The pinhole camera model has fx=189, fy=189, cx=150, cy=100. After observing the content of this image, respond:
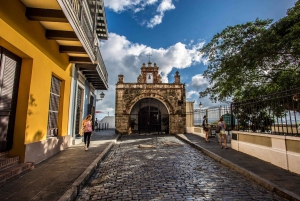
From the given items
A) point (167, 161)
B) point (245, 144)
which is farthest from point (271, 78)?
point (167, 161)

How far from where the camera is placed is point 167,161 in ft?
21.2

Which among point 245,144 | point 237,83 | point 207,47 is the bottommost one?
point 245,144

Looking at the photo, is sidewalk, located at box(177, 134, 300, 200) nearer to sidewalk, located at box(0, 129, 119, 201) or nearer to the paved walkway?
the paved walkway

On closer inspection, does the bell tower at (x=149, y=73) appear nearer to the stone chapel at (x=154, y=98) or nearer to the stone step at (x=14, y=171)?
the stone chapel at (x=154, y=98)

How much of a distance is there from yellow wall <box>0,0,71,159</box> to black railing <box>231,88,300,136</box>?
22.0 ft

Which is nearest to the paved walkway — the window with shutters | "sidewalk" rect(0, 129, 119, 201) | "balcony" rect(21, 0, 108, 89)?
"sidewalk" rect(0, 129, 119, 201)

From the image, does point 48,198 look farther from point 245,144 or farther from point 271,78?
point 271,78

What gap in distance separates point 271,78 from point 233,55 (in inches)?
84.8

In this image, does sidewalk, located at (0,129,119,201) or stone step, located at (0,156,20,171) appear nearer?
sidewalk, located at (0,129,119,201)

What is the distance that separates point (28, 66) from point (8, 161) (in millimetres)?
2475

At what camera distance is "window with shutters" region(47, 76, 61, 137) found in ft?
22.8

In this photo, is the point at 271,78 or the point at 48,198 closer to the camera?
the point at 48,198

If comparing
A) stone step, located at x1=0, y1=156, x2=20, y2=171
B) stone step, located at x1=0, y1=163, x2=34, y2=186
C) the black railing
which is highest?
the black railing

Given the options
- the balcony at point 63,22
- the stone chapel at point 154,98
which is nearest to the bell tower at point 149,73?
the stone chapel at point 154,98
